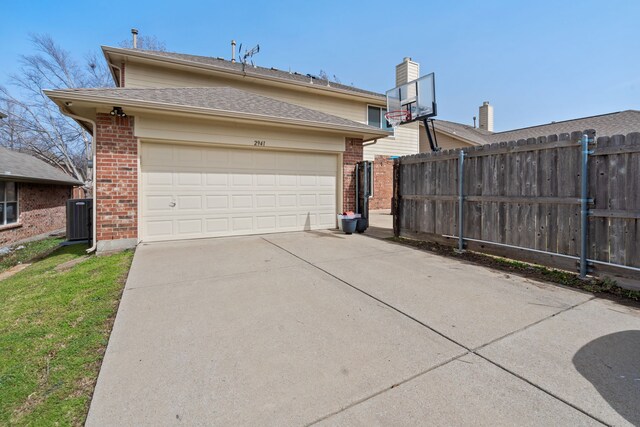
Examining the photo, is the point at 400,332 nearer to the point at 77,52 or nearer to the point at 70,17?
the point at 70,17

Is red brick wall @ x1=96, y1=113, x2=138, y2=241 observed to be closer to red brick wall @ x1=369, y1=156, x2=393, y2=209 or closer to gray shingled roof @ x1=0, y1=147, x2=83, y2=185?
gray shingled roof @ x1=0, y1=147, x2=83, y2=185

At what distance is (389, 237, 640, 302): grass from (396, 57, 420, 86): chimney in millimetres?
11070

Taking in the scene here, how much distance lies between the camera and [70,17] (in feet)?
38.5

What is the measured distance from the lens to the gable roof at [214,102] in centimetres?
603

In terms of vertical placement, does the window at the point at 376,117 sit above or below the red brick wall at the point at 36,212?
above

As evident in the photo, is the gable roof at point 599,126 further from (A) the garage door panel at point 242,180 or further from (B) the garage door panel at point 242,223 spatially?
(B) the garage door panel at point 242,223

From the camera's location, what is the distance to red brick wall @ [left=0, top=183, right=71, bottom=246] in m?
12.5

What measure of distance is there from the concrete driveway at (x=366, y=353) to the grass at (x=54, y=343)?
15cm

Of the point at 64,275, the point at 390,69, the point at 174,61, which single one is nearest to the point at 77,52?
the point at 174,61

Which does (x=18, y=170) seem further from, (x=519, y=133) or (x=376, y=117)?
(x=519, y=133)

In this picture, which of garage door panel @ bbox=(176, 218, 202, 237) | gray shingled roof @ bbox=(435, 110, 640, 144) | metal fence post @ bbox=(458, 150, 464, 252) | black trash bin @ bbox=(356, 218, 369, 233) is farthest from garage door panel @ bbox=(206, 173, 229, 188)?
gray shingled roof @ bbox=(435, 110, 640, 144)

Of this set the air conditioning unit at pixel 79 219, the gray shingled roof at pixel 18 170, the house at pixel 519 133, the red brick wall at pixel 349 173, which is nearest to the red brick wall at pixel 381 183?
the house at pixel 519 133

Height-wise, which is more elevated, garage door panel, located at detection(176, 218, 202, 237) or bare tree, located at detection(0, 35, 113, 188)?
bare tree, located at detection(0, 35, 113, 188)

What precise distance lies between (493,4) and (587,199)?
5395 mm
